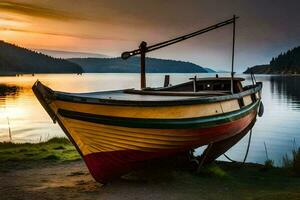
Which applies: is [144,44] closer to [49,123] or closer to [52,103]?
[52,103]

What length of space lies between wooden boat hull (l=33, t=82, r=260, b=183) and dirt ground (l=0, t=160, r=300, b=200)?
2.30 feet

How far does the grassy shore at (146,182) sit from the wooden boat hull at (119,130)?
2.31ft

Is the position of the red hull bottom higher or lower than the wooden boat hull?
lower

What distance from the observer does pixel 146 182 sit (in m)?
11.9

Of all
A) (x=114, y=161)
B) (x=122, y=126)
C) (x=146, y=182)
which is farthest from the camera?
(x=146, y=182)

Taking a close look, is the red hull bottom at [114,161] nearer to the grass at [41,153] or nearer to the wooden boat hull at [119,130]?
the wooden boat hull at [119,130]

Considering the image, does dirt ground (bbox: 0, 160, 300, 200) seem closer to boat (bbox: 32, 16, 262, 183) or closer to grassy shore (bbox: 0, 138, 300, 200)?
grassy shore (bbox: 0, 138, 300, 200)

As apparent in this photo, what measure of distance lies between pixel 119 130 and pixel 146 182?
6.63 feet

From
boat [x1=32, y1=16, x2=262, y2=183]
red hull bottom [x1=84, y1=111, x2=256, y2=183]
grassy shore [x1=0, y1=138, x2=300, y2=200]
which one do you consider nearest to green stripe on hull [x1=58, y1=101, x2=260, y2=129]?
boat [x1=32, y1=16, x2=262, y2=183]

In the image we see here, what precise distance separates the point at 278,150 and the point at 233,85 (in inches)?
336

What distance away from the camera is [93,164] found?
36.7 feet

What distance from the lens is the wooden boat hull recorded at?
10.6 meters

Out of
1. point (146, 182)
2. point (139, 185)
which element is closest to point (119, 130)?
point (139, 185)

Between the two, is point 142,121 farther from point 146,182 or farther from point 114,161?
point 146,182
